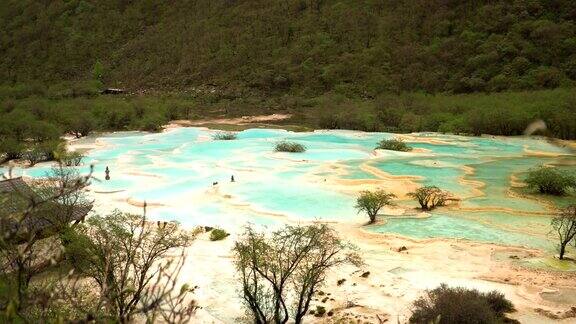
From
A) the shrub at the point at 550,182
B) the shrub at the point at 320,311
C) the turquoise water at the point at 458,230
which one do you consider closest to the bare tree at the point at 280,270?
the shrub at the point at 320,311

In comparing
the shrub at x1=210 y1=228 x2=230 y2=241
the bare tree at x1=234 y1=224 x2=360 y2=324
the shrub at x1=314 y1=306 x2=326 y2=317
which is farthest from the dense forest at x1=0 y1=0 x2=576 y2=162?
the shrub at x1=314 y1=306 x2=326 y2=317

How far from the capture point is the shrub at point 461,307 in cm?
1094

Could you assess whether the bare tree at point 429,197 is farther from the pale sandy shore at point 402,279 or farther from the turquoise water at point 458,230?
the pale sandy shore at point 402,279

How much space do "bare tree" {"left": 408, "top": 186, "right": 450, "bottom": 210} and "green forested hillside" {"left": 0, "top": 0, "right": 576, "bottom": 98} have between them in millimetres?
45063

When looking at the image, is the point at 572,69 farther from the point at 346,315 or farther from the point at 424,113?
the point at 346,315

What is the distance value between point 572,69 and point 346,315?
62.2 meters

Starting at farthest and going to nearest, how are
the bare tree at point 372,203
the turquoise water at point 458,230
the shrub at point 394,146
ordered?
the shrub at point 394,146
the bare tree at point 372,203
the turquoise water at point 458,230

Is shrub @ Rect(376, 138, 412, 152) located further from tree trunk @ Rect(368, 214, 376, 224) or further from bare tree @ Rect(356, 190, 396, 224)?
tree trunk @ Rect(368, 214, 376, 224)

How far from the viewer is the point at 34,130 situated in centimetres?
4075

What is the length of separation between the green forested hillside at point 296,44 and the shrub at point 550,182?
40.7 m

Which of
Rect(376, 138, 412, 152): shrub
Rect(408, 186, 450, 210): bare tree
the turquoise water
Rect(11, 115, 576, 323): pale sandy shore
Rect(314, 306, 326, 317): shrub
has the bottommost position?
Rect(314, 306, 326, 317): shrub

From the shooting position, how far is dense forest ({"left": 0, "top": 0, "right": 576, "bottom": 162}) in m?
50.8

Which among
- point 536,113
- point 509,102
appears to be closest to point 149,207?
point 536,113

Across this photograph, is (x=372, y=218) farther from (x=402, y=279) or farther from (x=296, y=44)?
(x=296, y=44)
